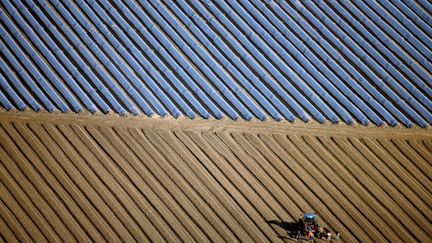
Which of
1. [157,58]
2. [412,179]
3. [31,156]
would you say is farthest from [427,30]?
[31,156]

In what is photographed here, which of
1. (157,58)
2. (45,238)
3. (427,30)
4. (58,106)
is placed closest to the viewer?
(45,238)

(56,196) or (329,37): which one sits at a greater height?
(329,37)

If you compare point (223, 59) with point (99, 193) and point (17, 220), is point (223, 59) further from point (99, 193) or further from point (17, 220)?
point (17, 220)

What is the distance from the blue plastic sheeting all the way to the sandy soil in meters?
0.36

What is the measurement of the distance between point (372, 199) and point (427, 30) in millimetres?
4144

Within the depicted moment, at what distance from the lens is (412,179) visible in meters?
6.60

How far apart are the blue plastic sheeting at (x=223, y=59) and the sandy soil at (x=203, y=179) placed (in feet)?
1.17

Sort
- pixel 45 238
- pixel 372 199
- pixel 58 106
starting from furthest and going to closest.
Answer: pixel 58 106
pixel 372 199
pixel 45 238

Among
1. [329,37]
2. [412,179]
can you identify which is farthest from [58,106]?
[412,179]

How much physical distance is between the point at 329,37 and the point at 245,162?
342cm

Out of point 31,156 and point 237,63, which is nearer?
point 31,156

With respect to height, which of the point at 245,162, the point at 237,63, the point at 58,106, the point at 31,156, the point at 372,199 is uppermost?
the point at 237,63

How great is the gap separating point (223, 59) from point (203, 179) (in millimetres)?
2568

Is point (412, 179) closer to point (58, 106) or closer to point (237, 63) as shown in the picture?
point (237, 63)
